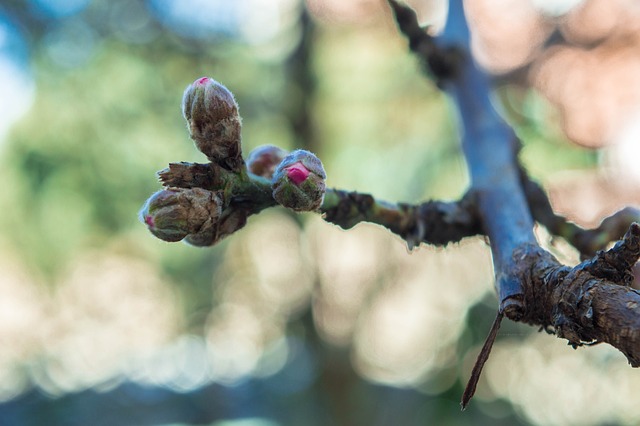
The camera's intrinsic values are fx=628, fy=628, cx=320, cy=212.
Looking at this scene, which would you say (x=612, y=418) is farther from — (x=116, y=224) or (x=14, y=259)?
(x=14, y=259)

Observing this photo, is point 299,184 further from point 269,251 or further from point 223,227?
point 269,251

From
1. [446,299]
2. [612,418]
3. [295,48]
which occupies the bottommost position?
[612,418]

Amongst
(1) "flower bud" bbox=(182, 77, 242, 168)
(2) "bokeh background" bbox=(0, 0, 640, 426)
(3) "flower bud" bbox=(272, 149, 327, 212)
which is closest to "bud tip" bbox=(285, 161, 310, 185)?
(3) "flower bud" bbox=(272, 149, 327, 212)

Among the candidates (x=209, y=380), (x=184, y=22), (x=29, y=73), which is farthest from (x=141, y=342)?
(x=184, y=22)

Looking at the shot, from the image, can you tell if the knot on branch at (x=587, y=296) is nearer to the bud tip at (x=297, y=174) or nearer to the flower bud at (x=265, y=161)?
the bud tip at (x=297, y=174)

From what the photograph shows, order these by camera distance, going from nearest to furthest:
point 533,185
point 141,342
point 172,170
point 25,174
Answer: point 172,170, point 533,185, point 25,174, point 141,342

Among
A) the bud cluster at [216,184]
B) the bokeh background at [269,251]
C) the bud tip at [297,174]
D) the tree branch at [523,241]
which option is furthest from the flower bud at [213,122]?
the bokeh background at [269,251]
